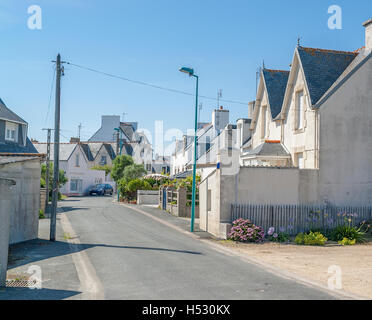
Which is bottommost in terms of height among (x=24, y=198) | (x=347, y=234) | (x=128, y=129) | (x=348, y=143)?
(x=347, y=234)

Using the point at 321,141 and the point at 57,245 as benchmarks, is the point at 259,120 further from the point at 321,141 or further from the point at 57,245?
the point at 57,245

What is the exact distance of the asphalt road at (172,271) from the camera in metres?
8.66

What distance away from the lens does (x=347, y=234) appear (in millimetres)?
17906

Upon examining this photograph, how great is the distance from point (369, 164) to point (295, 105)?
4518 mm

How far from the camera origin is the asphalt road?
866 centimetres

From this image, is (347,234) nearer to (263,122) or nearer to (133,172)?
(263,122)

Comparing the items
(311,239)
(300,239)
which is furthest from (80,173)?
(311,239)

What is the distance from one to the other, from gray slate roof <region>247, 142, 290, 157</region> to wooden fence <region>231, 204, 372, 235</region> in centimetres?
387

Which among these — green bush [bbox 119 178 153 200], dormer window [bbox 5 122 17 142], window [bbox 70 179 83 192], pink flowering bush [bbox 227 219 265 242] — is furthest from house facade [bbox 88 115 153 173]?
pink flowering bush [bbox 227 219 265 242]

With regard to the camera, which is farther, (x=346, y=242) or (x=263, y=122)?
(x=263, y=122)

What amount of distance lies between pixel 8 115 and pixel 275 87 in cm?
1963

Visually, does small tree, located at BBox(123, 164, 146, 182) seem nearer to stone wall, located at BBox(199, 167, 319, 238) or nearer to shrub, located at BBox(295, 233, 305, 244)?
stone wall, located at BBox(199, 167, 319, 238)

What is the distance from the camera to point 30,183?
55.4ft
